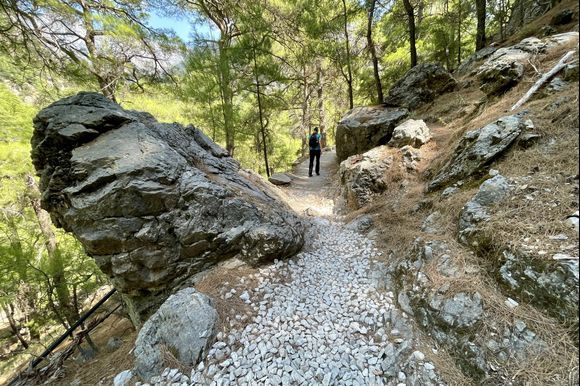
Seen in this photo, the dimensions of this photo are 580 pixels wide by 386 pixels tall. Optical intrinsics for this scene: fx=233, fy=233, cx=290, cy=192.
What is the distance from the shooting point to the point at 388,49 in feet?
37.8

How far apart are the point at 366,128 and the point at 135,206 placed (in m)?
7.78

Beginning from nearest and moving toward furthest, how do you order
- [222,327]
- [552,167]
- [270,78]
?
1. [552,167]
2. [222,327]
3. [270,78]

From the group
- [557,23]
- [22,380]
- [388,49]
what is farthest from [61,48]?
[557,23]

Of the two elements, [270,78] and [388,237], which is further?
[270,78]

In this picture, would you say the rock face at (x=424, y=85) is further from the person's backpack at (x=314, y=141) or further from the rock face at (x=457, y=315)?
the rock face at (x=457, y=315)

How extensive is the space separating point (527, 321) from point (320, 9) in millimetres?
12891

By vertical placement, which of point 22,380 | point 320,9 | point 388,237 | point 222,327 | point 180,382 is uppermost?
point 320,9

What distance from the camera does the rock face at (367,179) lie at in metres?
6.08

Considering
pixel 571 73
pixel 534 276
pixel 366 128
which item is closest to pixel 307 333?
pixel 534 276

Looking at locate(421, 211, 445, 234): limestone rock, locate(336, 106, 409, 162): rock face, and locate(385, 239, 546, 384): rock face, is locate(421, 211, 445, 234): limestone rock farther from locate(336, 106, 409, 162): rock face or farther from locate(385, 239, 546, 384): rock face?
locate(336, 106, 409, 162): rock face

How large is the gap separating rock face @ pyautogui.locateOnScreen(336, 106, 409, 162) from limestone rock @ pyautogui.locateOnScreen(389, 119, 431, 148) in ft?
4.95

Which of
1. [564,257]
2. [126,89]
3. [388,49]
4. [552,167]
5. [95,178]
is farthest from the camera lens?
[388,49]

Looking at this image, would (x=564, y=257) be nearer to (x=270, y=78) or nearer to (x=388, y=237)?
(x=388, y=237)

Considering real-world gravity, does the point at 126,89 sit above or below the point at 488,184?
above
